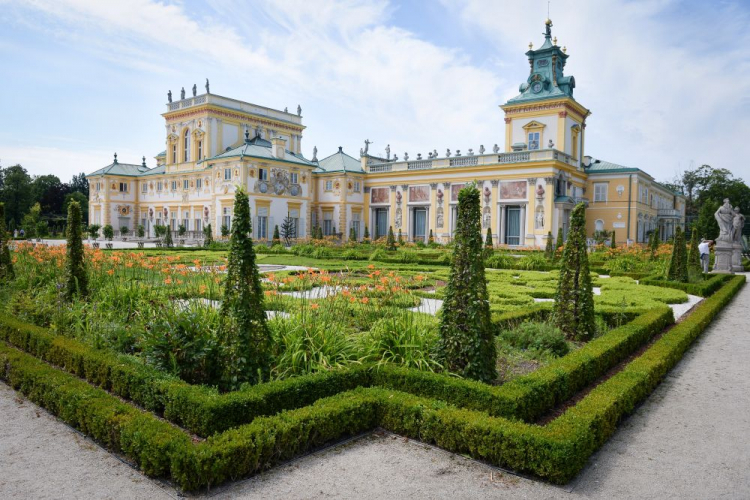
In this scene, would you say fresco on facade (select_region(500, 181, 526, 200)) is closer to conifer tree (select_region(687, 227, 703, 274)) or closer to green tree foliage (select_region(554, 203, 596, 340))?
conifer tree (select_region(687, 227, 703, 274))

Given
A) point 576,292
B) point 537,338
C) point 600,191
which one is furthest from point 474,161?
point 537,338

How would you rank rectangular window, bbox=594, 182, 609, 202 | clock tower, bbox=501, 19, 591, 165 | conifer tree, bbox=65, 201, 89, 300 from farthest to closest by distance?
Answer: rectangular window, bbox=594, 182, 609, 202
clock tower, bbox=501, 19, 591, 165
conifer tree, bbox=65, 201, 89, 300

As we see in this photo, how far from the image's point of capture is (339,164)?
4459 cm

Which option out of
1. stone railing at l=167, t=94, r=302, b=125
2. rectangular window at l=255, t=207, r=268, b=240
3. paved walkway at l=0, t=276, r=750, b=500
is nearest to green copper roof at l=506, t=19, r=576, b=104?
rectangular window at l=255, t=207, r=268, b=240

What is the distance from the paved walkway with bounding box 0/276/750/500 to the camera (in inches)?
157

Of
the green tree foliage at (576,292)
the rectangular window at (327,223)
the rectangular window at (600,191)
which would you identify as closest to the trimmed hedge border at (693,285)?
the green tree foliage at (576,292)

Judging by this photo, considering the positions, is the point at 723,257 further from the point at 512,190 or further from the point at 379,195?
the point at 379,195

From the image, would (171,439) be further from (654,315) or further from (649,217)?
(649,217)

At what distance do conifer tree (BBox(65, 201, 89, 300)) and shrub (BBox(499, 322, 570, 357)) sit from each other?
672cm

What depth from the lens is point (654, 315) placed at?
31.6 feet

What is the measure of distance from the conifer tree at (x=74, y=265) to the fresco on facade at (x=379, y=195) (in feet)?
114

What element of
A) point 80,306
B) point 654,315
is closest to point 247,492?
point 80,306

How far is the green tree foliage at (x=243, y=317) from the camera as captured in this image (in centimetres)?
548

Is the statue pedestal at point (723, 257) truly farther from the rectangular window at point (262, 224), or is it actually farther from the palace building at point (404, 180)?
the rectangular window at point (262, 224)
